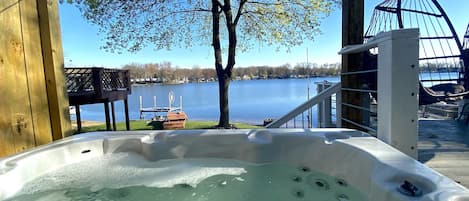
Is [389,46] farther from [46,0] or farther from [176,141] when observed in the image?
[46,0]

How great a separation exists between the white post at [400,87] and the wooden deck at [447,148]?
59cm

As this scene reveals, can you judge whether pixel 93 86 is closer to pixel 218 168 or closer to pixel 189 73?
pixel 218 168

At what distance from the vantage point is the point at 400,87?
1429mm

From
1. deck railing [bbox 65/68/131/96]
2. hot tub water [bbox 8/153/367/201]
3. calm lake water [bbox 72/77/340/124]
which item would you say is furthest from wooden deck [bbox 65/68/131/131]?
hot tub water [bbox 8/153/367/201]

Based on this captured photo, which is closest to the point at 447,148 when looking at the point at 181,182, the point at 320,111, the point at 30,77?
the point at 320,111

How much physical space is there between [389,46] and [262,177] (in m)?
1.06

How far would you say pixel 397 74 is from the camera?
1421 millimetres

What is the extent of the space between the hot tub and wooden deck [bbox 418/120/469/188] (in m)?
0.76

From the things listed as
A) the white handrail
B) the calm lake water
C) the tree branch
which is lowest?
the calm lake water

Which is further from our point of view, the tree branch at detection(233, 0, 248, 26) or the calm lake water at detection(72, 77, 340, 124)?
the calm lake water at detection(72, 77, 340, 124)

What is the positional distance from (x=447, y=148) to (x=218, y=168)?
2138 mm

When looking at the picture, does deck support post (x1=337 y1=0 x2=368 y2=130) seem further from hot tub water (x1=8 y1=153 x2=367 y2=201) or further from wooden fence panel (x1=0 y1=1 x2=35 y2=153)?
wooden fence panel (x1=0 y1=1 x2=35 y2=153)

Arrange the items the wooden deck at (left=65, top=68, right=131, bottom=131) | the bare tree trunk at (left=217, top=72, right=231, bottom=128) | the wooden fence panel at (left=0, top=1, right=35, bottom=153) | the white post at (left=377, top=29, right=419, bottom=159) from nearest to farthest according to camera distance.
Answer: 1. the white post at (left=377, top=29, right=419, bottom=159)
2. the wooden fence panel at (left=0, top=1, right=35, bottom=153)
3. the wooden deck at (left=65, top=68, right=131, bottom=131)
4. the bare tree trunk at (left=217, top=72, right=231, bottom=128)

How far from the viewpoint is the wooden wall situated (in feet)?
5.00
